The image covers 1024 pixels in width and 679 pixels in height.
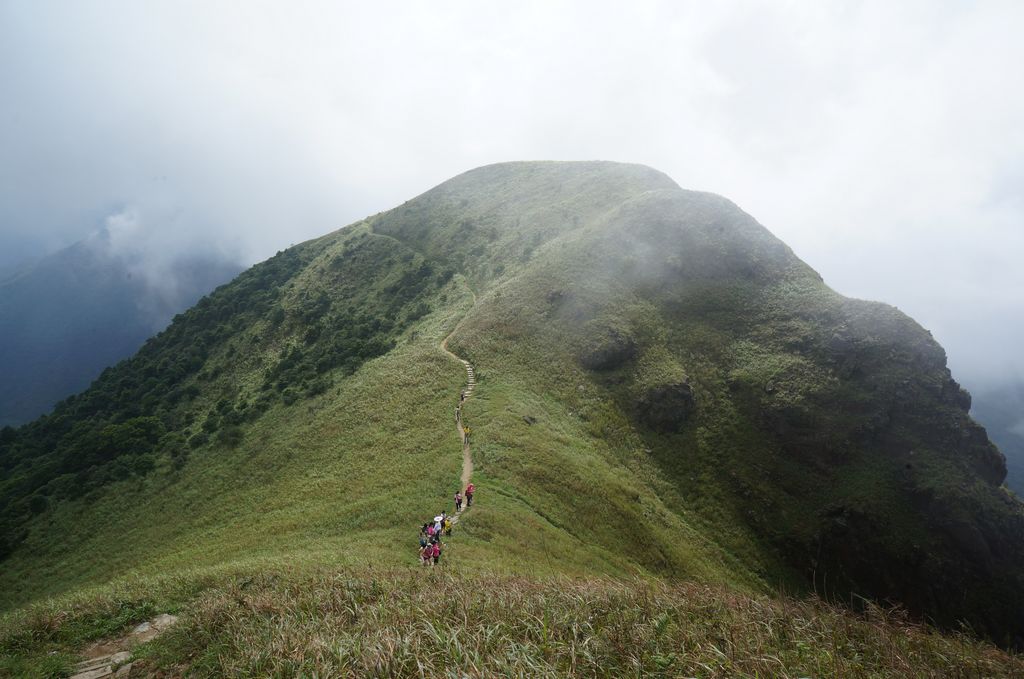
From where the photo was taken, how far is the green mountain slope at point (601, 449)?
27734 mm

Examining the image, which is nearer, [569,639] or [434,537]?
[569,639]

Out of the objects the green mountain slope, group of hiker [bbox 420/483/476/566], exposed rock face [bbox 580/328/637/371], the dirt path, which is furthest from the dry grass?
exposed rock face [bbox 580/328/637/371]

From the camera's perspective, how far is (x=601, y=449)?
3825cm

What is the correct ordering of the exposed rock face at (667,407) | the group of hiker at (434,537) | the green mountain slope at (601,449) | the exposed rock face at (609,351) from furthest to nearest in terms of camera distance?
1. the exposed rock face at (609,351)
2. the exposed rock face at (667,407)
3. the green mountain slope at (601,449)
4. the group of hiker at (434,537)

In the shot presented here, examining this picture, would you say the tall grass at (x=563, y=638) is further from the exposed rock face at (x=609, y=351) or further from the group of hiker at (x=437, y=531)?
the exposed rock face at (x=609, y=351)

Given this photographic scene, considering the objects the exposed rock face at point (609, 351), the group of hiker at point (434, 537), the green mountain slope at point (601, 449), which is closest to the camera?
the group of hiker at point (434, 537)

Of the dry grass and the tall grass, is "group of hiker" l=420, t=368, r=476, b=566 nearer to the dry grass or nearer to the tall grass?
the tall grass

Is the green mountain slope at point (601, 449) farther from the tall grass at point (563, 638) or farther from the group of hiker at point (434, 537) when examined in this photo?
the tall grass at point (563, 638)

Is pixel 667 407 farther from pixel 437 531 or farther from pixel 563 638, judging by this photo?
pixel 563 638

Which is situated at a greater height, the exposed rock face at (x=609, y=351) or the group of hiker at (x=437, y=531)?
the exposed rock face at (x=609, y=351)

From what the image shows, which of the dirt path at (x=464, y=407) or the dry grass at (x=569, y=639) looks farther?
the dirt path at (x=464, y=407)

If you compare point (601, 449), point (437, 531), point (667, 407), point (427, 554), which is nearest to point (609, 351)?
point (667, 407)

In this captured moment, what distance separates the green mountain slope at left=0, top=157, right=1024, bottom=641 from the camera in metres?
27.7

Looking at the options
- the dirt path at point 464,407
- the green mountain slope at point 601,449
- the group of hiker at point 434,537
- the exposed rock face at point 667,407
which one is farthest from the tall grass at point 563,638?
the exposed rock face at point 667,407
